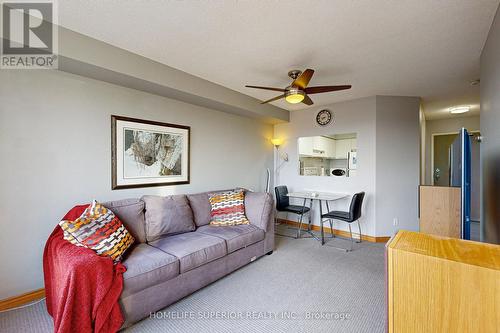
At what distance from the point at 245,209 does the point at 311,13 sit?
246 centimetres

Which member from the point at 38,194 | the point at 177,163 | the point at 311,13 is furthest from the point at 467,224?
the point at 38,194

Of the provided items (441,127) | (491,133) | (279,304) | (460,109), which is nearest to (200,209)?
(279,304)

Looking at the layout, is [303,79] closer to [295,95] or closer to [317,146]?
[295,95]

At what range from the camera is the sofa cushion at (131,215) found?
2.46 metres

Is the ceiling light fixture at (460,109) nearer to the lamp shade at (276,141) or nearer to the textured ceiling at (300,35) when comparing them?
the textured ceiling at (300,35)

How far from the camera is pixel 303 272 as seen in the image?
282 centimetres

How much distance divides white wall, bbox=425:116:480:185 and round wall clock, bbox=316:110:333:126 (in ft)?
10.2

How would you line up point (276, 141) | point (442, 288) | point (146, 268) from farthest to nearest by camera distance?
1. point (276, 141)
2. point (146, 268)
3. point (442, 288)

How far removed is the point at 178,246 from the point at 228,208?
1039mm

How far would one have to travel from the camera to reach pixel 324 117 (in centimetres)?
457

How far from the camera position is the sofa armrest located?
3248mm

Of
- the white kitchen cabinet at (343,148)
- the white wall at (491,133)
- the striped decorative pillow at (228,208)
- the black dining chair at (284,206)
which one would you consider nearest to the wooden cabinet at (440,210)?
the white wall at (491,133)

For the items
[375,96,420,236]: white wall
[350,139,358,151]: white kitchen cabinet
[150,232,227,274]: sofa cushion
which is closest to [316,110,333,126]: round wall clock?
[350,139,358,151]: white kitchen cabinet

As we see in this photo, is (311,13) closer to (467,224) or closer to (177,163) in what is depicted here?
(467,224)
